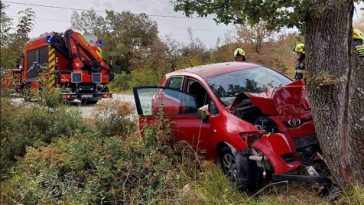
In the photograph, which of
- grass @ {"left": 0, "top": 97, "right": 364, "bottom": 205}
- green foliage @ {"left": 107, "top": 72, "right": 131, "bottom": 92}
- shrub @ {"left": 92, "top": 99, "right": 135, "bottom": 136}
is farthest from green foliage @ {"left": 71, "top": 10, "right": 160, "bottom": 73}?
grass @ {"left": 0, "top": 97, "right": 364, "bottom": 205}

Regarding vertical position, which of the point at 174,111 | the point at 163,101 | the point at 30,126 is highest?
the point at 163,101

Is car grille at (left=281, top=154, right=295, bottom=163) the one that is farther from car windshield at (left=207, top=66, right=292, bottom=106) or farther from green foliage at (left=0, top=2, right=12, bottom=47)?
green foliage at (left=0, top=2, right=12, bottom=47)

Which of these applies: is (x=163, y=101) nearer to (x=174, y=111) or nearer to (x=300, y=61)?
(x=174, y=111)

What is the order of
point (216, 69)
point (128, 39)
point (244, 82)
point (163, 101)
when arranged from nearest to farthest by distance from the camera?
1. point (244, 82)
2. point (163, 101)
3. point (216, 69)
4. point (128, 39)

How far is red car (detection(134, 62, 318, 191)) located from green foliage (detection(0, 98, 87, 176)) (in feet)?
4.49

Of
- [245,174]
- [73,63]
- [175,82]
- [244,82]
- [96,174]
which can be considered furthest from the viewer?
[73,63]

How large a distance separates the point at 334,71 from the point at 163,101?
2.74 meters

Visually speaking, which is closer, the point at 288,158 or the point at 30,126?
the point at 288,158

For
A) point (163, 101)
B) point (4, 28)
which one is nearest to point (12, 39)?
point (4, 28)

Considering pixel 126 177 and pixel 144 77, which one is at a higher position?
pixel 144 77

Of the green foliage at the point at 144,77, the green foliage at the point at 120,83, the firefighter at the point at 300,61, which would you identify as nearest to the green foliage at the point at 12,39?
the firefighter at the point at 300,61

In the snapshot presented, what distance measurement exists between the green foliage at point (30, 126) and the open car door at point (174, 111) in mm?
1038

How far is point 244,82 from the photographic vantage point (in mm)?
6648

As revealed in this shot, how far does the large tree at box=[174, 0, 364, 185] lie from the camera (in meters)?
4.71
